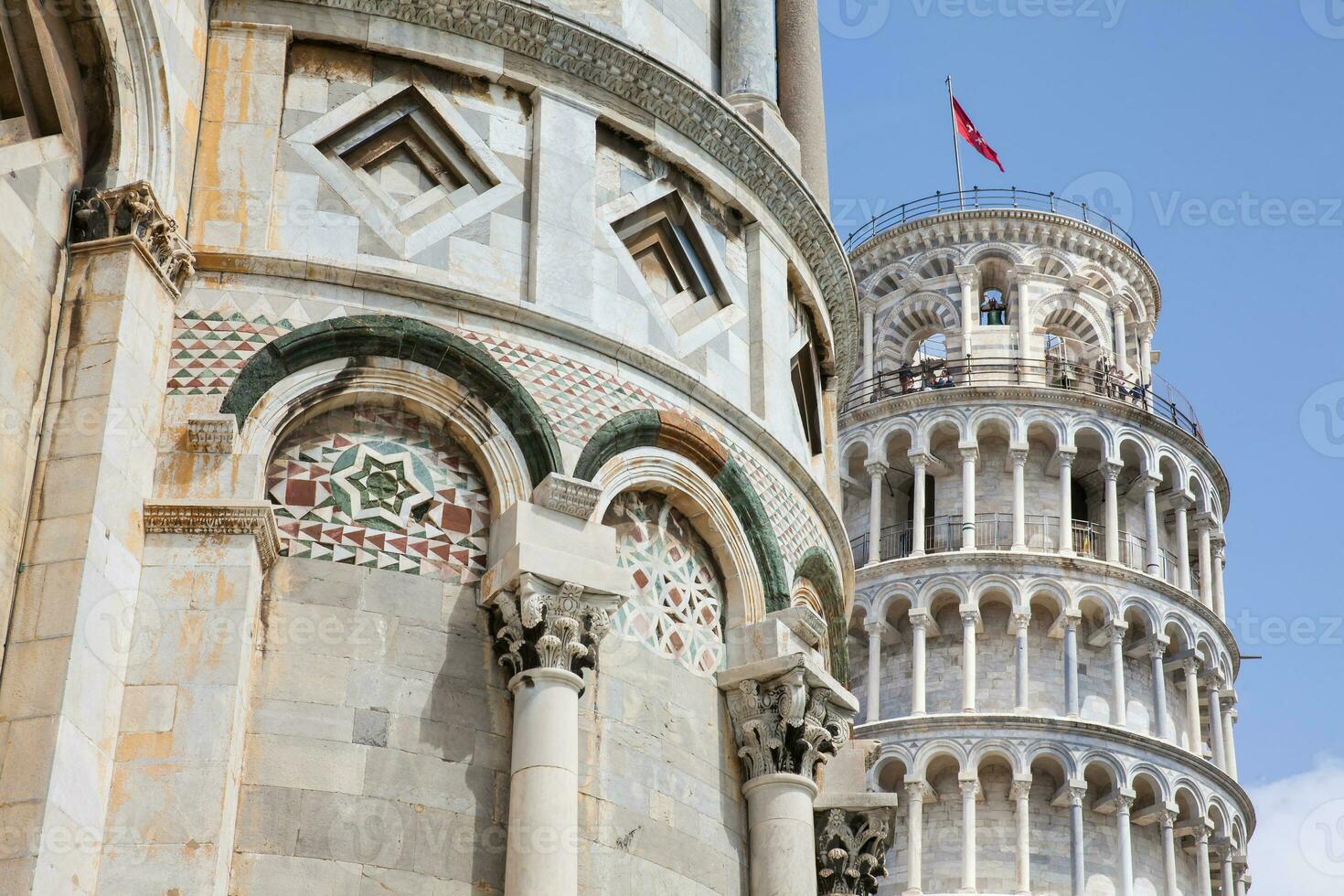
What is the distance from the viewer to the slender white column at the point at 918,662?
Answer: 51.8 meters

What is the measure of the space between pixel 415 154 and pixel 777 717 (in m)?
4.94

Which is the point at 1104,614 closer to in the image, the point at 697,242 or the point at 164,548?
the point at 697,242

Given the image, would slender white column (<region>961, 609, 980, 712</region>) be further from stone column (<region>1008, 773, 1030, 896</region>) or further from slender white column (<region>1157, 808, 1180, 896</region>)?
slender white column (<region>1157, 808, 1180, 896</region>)

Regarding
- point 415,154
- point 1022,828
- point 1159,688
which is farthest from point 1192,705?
point 415,154

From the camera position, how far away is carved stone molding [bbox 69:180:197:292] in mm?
12953

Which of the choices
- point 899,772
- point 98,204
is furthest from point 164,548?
point 899,772

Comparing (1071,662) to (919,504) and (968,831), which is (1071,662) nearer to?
(968,831)

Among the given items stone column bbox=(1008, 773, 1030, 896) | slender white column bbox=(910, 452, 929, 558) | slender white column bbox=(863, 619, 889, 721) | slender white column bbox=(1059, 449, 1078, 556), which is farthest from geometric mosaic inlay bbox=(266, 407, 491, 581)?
slender white column bbox=(1059, 449, 1078, 556)

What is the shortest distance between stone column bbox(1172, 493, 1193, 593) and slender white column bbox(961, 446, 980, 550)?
18.9 feet

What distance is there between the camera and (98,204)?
42.5 feet

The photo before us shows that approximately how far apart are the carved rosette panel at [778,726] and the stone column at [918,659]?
37.2 meters

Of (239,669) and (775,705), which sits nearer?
(239,669)

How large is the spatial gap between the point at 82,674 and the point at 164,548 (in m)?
1.25

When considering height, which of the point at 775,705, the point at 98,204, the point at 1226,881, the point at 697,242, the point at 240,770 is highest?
the point at 1226,881
